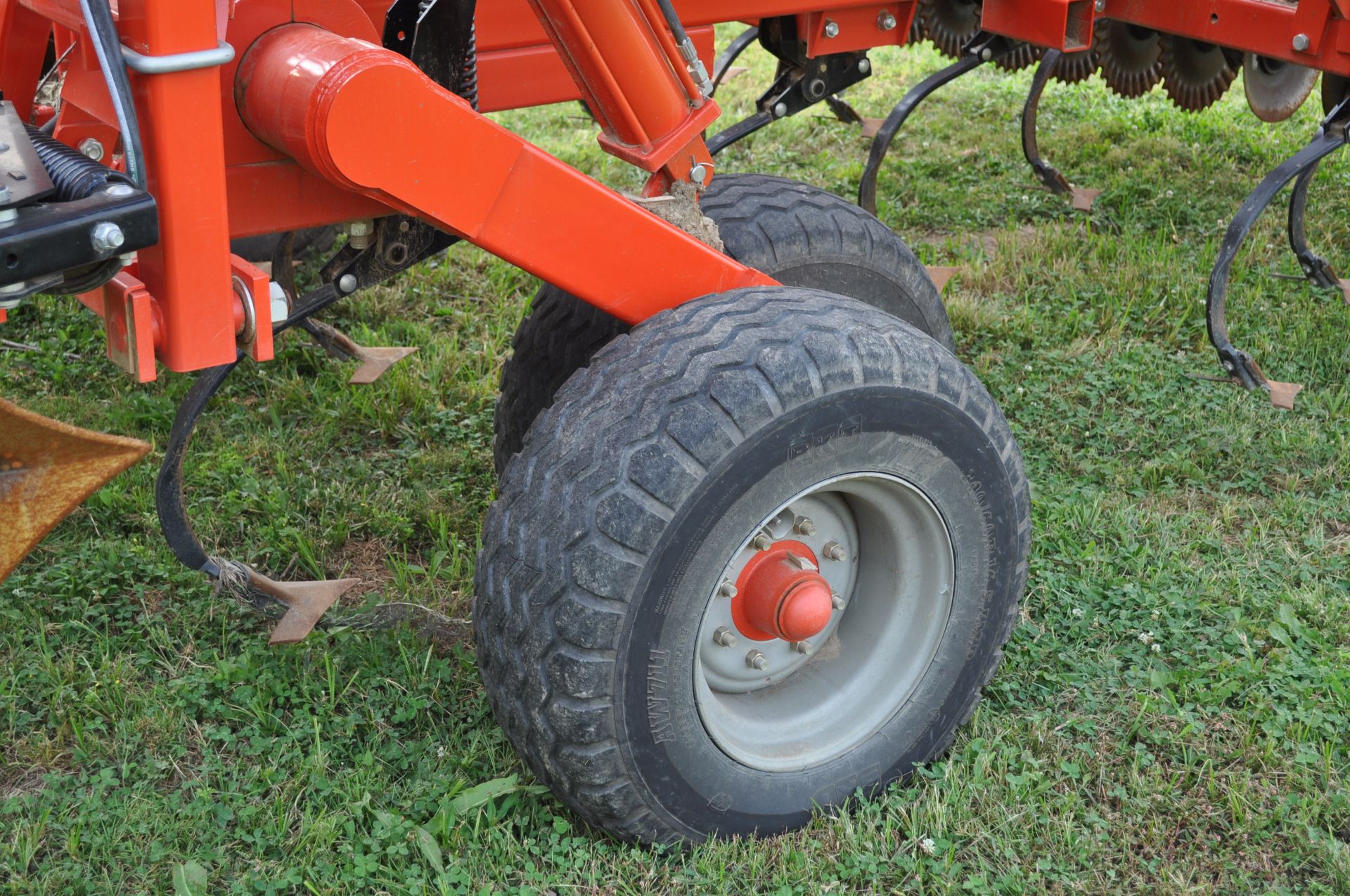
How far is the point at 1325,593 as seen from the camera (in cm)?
305

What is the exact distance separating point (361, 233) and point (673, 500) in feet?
2.99

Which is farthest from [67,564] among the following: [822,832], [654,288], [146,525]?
[822,832]

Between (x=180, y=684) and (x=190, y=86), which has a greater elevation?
(x=190, y=86)

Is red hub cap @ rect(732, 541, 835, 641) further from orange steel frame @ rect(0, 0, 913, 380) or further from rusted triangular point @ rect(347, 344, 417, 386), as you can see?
rusted triangular point @ rect(347, 344, 417, 386)

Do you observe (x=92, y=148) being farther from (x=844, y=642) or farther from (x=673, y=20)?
(x=844, y=642)

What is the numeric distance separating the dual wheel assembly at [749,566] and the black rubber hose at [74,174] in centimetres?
78

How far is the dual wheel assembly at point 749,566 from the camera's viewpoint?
2062 millimetres

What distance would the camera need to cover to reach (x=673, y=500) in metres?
2.05

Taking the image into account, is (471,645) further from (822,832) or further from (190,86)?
(190,86)

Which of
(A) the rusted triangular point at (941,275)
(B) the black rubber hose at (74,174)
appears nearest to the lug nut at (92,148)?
(B) the black rubber hose at (74,174)

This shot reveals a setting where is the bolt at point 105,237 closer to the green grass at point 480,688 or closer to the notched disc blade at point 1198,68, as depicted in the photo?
the green grass at point 480,688

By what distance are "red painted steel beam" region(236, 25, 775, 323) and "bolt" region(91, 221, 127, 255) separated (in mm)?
378

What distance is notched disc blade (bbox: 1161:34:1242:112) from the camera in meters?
4.71

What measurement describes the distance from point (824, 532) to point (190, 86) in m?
1.34
